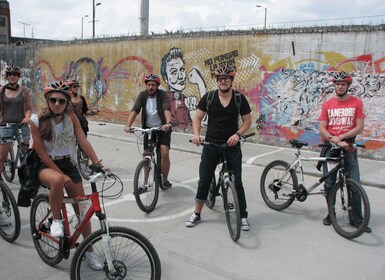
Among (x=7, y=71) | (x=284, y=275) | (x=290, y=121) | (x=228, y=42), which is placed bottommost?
Result: (x=284, y=275)

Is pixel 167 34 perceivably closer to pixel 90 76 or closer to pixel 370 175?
pixel 90 76

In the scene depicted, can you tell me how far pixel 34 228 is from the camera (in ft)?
12.4

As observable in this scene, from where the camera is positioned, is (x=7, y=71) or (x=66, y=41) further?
(x=66, y=41)

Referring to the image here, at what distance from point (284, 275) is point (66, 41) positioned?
49.6 ft

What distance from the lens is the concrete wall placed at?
849cm

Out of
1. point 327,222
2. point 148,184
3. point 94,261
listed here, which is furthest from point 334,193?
point 94,261

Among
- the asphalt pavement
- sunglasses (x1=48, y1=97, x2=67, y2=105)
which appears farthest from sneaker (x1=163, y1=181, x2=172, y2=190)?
sunglasses (x1=48, y1=97, x2=67, y2=105)

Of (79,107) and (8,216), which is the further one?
(79,107)

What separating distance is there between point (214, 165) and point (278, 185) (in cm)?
121

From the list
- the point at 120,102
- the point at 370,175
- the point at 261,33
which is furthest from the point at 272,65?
the point at 120,102

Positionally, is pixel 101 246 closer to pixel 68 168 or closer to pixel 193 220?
pixel 68 168

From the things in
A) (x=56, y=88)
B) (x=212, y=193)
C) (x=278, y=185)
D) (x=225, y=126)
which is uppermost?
(x=56, y=88)

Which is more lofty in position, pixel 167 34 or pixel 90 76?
pixel 167 34

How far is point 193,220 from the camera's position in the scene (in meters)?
4.80
